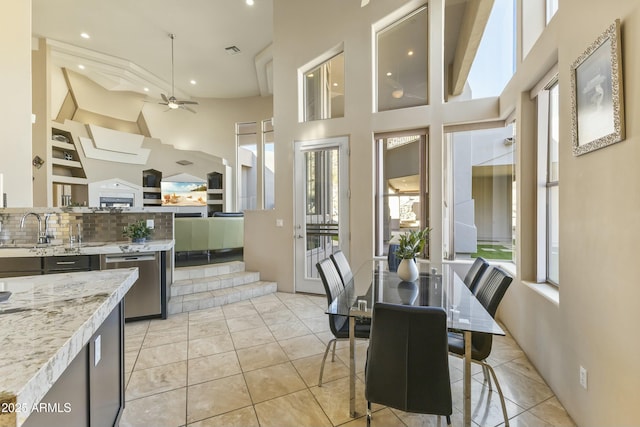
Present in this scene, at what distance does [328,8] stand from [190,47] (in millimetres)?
4097

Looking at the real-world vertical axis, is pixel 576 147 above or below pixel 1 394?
above

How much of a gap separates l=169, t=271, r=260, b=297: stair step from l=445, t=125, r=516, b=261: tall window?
3079mm

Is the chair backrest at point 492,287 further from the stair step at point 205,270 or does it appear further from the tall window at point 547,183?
the stair step at point 205,270

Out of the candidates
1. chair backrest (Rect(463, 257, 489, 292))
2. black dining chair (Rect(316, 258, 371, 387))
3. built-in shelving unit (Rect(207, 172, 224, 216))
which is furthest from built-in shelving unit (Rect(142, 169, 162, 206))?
chair backrest (Rect(463, 257, 489, 292))

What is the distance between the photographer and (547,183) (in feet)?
8.90

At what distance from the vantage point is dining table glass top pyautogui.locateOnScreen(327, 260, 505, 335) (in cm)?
168

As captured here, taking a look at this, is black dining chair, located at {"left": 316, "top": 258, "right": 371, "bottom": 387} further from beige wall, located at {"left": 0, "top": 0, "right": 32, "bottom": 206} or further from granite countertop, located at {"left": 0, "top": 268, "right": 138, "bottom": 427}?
beige wall, located at {"left": 0, "top": 0, "right": 32, "bottom": 206}

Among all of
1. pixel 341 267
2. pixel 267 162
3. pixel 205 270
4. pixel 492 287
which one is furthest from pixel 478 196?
pixel 267 162

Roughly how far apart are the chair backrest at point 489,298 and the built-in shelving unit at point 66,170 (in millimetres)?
9702

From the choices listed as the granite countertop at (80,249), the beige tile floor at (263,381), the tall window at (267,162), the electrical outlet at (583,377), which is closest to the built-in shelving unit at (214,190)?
the tall window at (267,162)

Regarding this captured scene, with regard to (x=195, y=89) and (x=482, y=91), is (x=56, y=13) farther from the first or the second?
(x=482, y=91)

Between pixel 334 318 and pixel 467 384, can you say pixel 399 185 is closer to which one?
pixel 334 318

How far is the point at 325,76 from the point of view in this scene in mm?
4664

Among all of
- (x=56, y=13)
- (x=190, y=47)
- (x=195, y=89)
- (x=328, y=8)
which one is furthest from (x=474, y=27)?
(x=195, y=89)
